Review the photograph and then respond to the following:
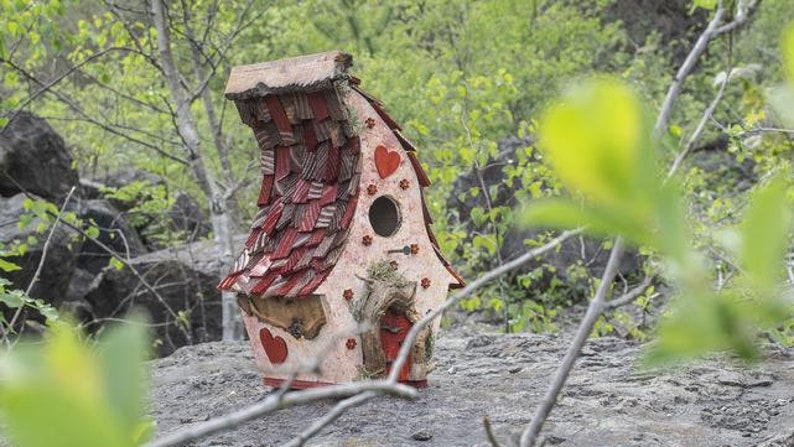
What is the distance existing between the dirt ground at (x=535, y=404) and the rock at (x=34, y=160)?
12.1 ft

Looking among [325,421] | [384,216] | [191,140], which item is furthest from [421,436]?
[191,140]

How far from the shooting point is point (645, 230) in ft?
1.26

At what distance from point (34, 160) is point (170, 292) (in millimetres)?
1391

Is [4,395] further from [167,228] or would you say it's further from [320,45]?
[320,45]

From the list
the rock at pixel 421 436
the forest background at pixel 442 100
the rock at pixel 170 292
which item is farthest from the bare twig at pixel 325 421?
the rock at pixel 170 292

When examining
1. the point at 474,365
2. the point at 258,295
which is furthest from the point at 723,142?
the point at 258,295

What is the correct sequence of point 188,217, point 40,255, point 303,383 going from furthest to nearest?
point 188,217 → point 40,255 → point 303,383

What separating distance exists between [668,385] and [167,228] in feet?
19.6

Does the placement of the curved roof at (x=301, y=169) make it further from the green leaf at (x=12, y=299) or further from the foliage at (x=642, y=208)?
the foliage at (x=642, y=208)

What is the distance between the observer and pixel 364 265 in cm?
343

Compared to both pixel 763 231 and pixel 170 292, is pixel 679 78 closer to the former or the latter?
pixel 763 231

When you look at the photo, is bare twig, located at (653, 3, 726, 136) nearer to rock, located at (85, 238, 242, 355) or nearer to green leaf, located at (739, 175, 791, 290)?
green leaf, located at (739, 175, 791, 290)

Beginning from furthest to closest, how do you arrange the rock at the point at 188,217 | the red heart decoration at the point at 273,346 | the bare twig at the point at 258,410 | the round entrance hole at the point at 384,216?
1. the rock at the point at 188,217
2. the round entrance hole at the point at 384,216
3. the red heart decoration at the point at 273,346
4. the bare twig at the point at 258,410

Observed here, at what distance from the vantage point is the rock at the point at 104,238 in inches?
318
